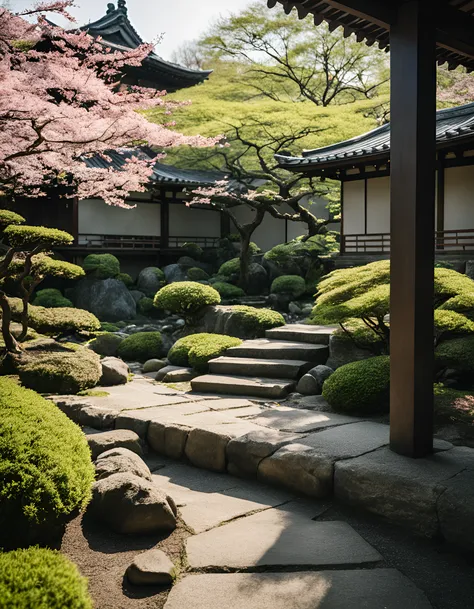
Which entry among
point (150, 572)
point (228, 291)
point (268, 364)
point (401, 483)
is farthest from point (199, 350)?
point (228, 291)

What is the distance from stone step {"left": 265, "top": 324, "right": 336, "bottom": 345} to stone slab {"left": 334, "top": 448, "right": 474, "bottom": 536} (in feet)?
15.6

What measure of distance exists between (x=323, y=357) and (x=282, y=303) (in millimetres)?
8854

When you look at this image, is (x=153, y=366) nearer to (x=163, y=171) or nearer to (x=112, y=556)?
(x=112, y=556)

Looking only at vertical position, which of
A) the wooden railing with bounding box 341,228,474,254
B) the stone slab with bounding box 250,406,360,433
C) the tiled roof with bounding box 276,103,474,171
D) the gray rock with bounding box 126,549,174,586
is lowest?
the gray rock with bounding box 126,549,174,586

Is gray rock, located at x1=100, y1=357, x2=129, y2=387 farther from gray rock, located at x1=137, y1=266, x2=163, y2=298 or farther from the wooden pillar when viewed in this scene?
gray rock, located at x1=137, y1=266, x2=163, y2=298

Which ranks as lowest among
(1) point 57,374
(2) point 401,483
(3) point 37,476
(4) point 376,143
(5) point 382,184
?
(2) point 401,483

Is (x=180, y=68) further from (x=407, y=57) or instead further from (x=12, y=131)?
(x=407, y=57)

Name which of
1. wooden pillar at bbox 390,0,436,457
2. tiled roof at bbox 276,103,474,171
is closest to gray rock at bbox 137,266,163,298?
tiled roof at bbox 276,103,474,171

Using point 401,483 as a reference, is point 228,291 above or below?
above

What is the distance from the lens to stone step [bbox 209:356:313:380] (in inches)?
324

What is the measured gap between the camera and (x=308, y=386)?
7637mm

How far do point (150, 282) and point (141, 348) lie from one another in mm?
9281

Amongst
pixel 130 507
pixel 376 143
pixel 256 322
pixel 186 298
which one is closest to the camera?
pixel 130 507

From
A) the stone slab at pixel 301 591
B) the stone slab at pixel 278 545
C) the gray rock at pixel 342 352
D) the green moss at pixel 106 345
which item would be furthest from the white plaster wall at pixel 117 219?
the stone slab at pixel 301 591
